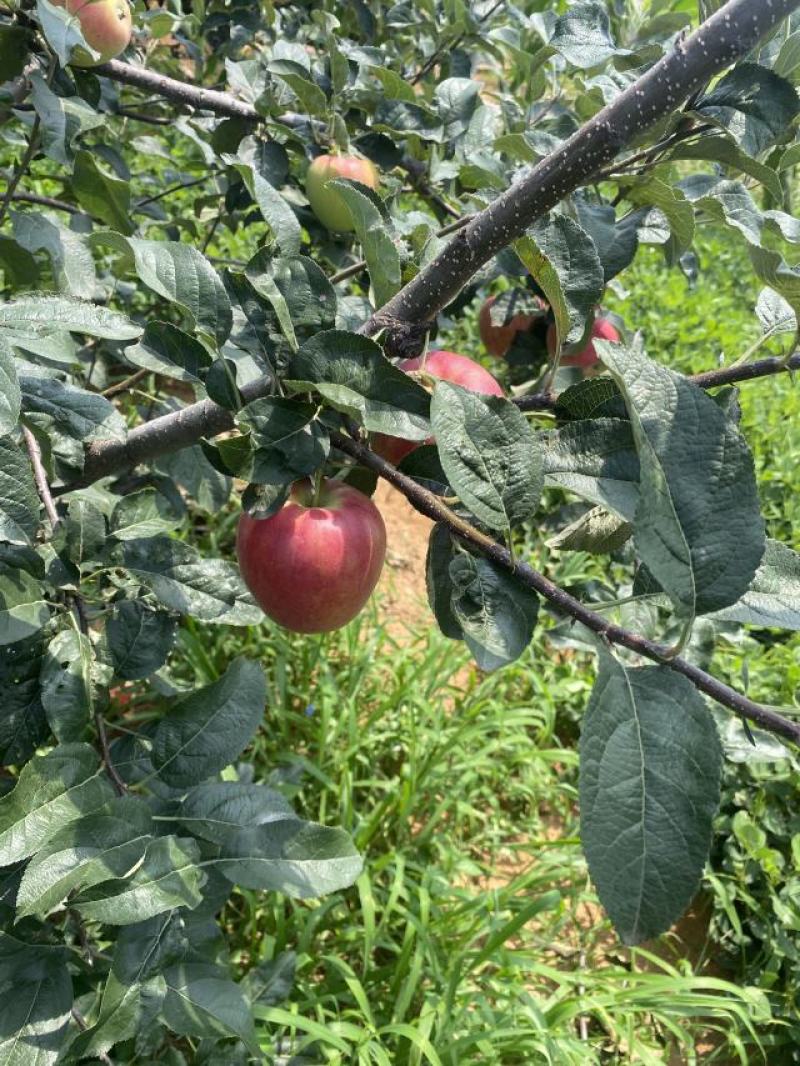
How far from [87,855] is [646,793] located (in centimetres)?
37

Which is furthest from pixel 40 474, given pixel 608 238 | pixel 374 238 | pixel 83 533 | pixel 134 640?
pixel 608 238

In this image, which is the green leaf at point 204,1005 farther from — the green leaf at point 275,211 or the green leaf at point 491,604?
the green leaf at point 275,211

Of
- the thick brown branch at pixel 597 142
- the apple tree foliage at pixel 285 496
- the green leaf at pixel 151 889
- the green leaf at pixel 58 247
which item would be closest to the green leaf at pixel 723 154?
the apple tree foliage at pixel 285 496

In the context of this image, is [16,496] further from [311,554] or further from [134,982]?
[134,982]

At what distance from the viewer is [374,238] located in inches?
21.6

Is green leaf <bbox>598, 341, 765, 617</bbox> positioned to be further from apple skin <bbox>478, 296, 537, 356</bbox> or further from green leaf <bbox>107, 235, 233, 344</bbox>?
apple skin <bbox>478, 296, 537, 356</bbox>

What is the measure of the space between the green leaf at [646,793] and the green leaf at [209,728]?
14.8 inches

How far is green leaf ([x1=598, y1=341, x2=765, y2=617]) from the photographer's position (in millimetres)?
404

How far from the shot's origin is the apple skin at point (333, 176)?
1032 mm

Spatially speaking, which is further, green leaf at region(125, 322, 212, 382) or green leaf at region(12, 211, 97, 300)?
green leaf at region(12, 211, 97, 300)

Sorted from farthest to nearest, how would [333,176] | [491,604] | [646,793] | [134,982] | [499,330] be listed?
[499,330]
[333,176]
[134,982]
[491,604]
[646,793]

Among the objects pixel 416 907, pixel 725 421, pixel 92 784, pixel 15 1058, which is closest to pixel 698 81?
pixel 725 421

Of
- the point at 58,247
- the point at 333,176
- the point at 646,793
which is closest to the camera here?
the point at 646,793

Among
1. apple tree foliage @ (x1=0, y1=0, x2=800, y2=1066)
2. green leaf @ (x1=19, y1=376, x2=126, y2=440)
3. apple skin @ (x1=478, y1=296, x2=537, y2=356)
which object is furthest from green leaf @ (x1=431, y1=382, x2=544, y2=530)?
apple skin @ (x1=478, y1=296, x2=537, y2=356)
